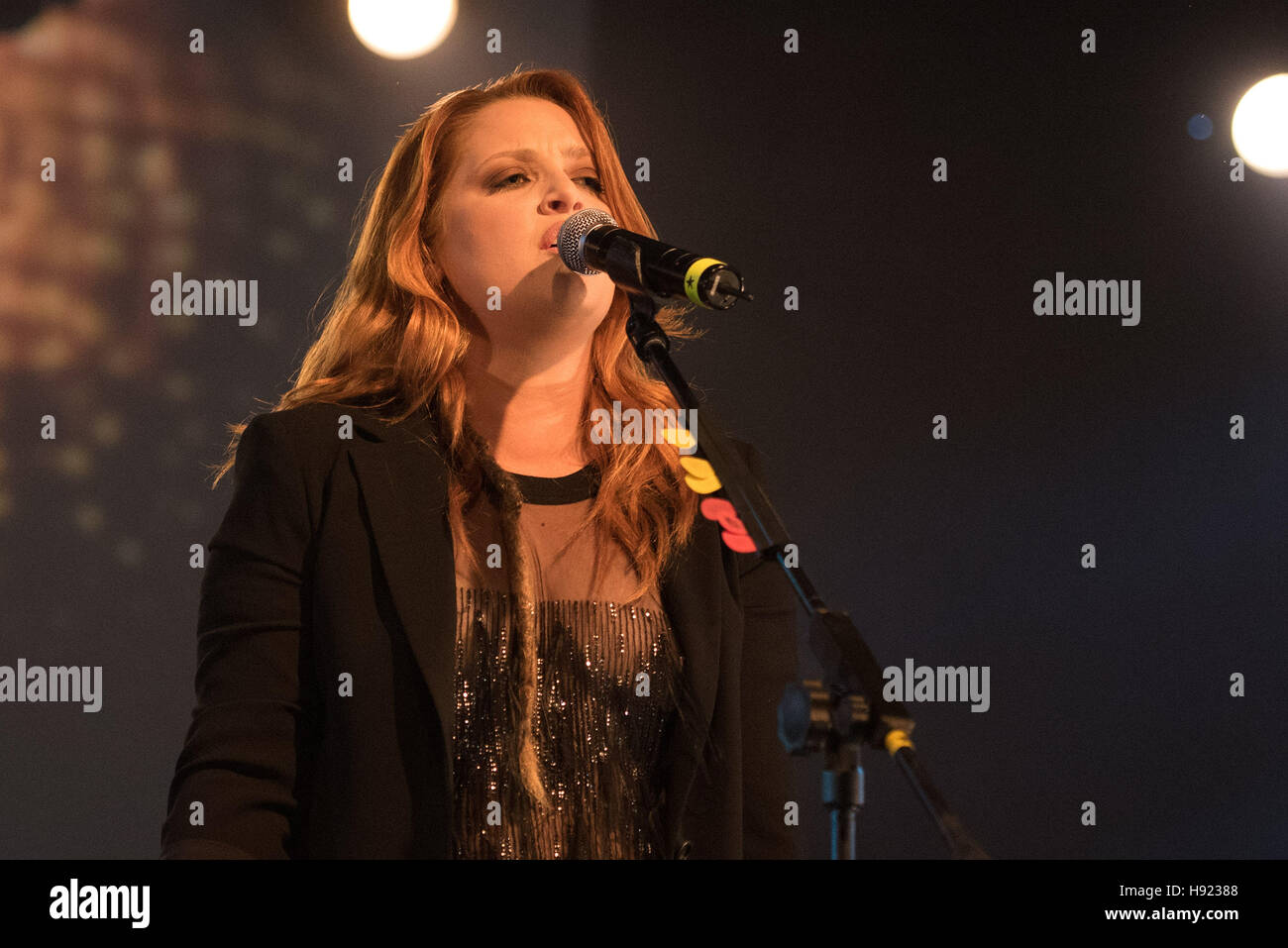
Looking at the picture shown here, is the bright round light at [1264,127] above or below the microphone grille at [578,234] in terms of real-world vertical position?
above

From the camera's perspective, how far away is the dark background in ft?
7.17

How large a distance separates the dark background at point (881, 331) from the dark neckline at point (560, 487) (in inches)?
22.8

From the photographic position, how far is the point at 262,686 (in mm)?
1449

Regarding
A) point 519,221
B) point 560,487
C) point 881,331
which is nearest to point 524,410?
point 560,487

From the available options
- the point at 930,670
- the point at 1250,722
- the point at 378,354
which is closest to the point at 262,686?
the point at 378,354

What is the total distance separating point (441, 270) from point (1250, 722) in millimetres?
1693

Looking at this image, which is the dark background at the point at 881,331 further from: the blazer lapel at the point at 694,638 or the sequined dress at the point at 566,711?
the sequined dress at the point at 566,711

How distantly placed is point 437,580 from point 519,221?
1.74 ft

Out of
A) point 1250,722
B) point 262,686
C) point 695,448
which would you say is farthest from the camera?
point 1250,722

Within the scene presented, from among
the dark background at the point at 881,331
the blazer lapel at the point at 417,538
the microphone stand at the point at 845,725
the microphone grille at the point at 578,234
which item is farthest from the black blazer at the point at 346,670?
the dark background at the point at 881,331

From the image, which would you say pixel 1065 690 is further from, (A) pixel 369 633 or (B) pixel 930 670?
(A) pixel 369 633

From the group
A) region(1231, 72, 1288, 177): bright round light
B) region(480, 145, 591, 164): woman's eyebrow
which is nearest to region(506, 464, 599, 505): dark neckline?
region(480, 145, 591, 164): woman's eyebrow

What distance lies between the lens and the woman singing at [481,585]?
4.76ft

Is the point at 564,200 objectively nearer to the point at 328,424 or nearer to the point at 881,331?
the point at 328,424
